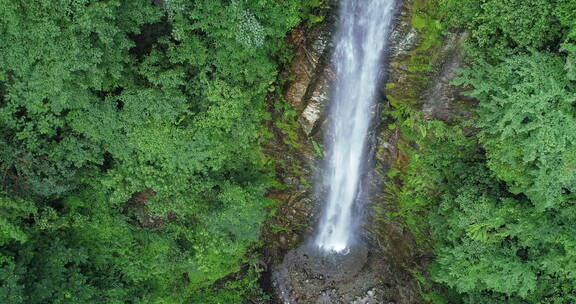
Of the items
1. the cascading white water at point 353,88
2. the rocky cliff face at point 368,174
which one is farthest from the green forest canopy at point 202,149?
the cascading white water at point 353,88

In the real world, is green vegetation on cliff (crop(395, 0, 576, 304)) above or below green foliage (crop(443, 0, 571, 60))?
below

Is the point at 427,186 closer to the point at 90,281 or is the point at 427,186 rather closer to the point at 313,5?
the point at 313,5

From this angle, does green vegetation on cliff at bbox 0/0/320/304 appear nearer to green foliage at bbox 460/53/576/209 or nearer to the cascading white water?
the cascading white water

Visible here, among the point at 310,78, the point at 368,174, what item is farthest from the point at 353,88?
the point at 368,174

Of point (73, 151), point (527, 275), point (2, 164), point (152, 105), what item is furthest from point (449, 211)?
point (2, 164)

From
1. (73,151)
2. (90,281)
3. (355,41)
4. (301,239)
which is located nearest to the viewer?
(73,151)

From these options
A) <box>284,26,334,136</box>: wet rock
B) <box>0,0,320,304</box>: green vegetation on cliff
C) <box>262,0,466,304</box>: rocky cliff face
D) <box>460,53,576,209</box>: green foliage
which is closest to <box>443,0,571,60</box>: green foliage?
<box>460,53,576,209</box>: green foliage
